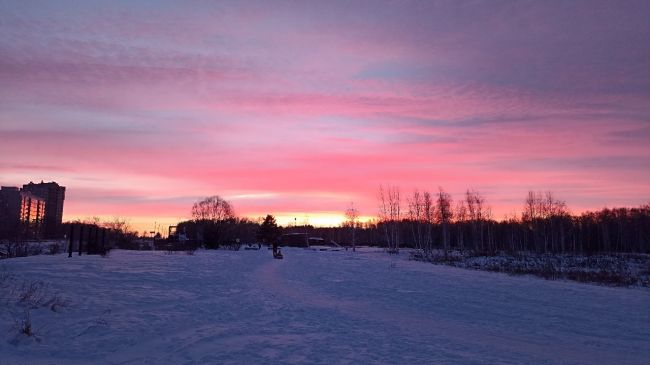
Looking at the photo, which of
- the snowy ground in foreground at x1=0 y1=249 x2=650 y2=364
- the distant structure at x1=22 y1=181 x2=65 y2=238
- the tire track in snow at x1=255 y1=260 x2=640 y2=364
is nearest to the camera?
the snowy ground in foreground at x1=0 y1=249 x2=650 y2=364

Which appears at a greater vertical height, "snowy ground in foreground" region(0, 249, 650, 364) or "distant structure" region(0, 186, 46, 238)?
"distant structure" region(0, 186, 46, 238)

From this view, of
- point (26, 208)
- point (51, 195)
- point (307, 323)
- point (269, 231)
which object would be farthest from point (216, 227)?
point (51, 195)


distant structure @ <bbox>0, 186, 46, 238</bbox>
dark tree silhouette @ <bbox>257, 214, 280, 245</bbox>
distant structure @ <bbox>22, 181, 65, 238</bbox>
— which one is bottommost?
dark tree silhouette @ <bbox>257, 214, 280, 245</bbox>

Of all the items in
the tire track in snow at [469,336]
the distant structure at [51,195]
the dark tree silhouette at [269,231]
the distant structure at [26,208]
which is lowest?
the tire track in snow at [469,336]

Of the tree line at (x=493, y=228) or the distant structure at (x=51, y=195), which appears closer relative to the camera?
the tree line at (x=493, y=228)

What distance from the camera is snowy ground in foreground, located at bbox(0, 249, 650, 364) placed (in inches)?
344

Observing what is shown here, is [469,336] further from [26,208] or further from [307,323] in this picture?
[26,208]

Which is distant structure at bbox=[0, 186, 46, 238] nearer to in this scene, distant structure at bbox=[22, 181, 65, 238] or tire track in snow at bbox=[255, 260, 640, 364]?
distant structure at bbox=[22, 181, 65, 238]

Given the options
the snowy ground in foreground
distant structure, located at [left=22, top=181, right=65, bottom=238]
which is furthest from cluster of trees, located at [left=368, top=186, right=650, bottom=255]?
distant structure, located at [left=22, top=181, right=65, bottom=238]

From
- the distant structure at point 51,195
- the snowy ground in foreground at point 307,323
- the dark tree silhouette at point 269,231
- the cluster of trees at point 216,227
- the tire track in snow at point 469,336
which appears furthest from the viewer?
the distant structure at point 51,195

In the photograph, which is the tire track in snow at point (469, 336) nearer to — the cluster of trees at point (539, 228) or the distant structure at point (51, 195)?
the cluster of trees at point (539, 228)

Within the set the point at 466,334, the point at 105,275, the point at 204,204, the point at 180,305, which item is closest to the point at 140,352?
the point at 180,305

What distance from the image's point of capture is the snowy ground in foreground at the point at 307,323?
8.73 meters

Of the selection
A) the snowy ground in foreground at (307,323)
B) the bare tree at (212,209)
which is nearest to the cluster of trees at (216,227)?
the bare tree at (212,209)
